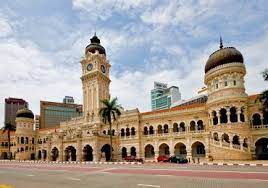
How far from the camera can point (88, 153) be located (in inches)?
2138

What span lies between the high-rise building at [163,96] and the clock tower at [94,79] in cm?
9844

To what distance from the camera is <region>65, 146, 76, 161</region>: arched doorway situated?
5584 cm

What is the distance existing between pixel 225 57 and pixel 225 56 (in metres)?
0.17

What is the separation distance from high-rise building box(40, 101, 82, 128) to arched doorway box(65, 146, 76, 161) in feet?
287

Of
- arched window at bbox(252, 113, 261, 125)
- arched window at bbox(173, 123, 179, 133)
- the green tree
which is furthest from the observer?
arched window at bbox(173, 123, 179, 133)

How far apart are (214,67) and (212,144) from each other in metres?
13.5

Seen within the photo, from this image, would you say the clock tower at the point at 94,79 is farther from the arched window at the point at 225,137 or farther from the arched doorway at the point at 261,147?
the arched doorway at the point at 261,147

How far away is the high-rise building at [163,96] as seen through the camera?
171688 millimetres

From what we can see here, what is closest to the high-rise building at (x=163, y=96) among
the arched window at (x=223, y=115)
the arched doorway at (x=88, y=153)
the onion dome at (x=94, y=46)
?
the onion dome at (x=94, y=46)

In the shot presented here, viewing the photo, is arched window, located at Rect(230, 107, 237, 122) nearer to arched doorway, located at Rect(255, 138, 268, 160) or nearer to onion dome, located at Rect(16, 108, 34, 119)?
arched doorway, located at Rect(255, 138, 268, 160)

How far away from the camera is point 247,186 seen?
1280cm

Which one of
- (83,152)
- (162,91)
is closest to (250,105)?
(83,152)

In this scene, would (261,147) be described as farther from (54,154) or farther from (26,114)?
(26,114)

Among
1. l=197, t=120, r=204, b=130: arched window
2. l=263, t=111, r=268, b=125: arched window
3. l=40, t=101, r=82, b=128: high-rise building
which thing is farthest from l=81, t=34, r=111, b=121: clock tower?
l=40, t=101, r=82, b=128: high-rise building
